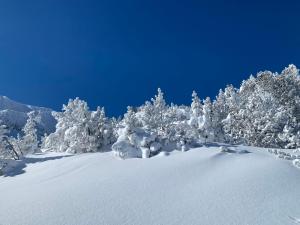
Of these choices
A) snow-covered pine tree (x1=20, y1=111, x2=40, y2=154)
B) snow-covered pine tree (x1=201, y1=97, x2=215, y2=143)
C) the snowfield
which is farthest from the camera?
snow-covered pine tree (x1=20, y1=111, x2=40, y2=154)

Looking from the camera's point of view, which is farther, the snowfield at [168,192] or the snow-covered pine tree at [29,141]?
the snow-covered pine tree at [29,141]

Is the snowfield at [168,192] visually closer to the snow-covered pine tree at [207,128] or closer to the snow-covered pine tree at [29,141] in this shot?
the snow-covered pine tree at [207,128]

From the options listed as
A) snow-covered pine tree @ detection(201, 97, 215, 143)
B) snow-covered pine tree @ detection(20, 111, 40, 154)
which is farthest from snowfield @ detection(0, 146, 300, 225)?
snow-covered pine tree @ detection(20, 111, 40, 154)

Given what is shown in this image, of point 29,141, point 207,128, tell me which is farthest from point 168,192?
point 29,141

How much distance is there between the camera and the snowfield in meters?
14.1

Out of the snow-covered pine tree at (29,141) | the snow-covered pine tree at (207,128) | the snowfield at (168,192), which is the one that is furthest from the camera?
the snow-covered pine tree at (29,141)

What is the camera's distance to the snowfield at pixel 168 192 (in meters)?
14.1

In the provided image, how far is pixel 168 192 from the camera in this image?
1672 cm

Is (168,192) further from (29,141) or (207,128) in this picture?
(29,141)

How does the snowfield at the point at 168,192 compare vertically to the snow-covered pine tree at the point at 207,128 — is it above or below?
below

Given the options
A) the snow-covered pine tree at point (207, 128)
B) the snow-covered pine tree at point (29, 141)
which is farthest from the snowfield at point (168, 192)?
the snow-covered pine tree at point (29, 141)

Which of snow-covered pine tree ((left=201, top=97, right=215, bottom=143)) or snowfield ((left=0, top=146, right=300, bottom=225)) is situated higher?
snow-covered pine tree ((left=201, top=97, right=215, bottom=143))

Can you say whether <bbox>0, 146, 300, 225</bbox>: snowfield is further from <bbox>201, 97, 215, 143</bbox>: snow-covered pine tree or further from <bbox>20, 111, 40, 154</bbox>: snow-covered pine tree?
<bbox>20, 111, 40, 154</bbox>: snow-covered pine tree

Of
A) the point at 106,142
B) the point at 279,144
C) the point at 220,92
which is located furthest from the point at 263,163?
the point at 220,92
